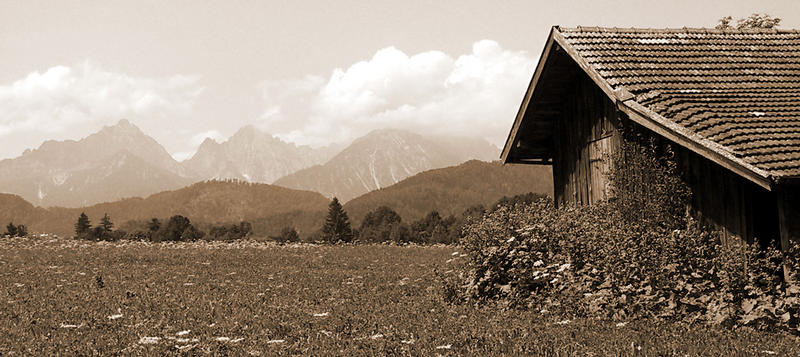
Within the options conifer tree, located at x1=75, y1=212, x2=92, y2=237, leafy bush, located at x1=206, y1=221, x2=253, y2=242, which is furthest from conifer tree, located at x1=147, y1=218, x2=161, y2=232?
conifer tree, located at x1=75, y1=212, x2=92, y2=237

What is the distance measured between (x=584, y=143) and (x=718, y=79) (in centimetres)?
342

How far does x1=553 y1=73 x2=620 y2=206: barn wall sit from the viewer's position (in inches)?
607

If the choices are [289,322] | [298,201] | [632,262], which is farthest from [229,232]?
[298,201]

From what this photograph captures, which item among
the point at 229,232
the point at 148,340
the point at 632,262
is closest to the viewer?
the point at 148,340

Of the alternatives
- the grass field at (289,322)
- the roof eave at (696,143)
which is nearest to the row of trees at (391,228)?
the grass field at (289,322)

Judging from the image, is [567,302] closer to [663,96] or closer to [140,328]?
[663,96]

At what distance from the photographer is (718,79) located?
14086 mm

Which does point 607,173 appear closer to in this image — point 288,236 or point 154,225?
point 288,236

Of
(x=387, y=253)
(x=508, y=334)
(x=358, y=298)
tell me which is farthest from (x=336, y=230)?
(x=508, y=334)

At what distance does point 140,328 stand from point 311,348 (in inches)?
119

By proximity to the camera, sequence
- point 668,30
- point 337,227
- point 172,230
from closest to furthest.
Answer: point 668,30
point 337,227
point 172,230

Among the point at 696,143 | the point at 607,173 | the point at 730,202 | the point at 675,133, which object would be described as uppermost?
the point at 675,133

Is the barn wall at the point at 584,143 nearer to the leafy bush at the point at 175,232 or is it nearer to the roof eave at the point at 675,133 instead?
the roof eave at the point at 675,133

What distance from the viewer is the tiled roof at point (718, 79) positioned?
1120 centimetres
